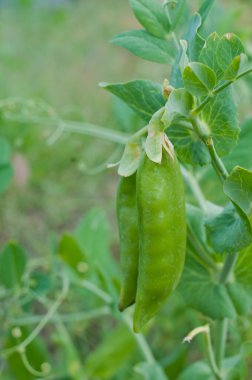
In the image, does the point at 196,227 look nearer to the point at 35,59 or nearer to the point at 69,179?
the point at 69,179

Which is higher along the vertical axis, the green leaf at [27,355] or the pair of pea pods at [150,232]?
the pair of pea pods at [150,232]

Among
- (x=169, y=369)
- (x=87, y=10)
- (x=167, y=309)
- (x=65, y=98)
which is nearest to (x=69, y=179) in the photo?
(x=65, y=98)

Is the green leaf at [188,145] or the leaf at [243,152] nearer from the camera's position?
the green leaf at [188,145]

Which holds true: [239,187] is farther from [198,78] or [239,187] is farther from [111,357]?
[111,357]

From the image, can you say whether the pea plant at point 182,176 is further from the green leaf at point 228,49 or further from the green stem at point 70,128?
the green stem at point 70,128

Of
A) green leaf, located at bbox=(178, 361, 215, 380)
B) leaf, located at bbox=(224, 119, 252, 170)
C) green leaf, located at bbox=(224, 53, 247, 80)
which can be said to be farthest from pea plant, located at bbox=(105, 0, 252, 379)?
green leaf, located at bbox=(178, 361, 215, 380)

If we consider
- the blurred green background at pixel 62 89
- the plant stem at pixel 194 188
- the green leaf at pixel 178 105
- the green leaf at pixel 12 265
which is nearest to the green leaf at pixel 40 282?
the green leaf at pixel 12 265
